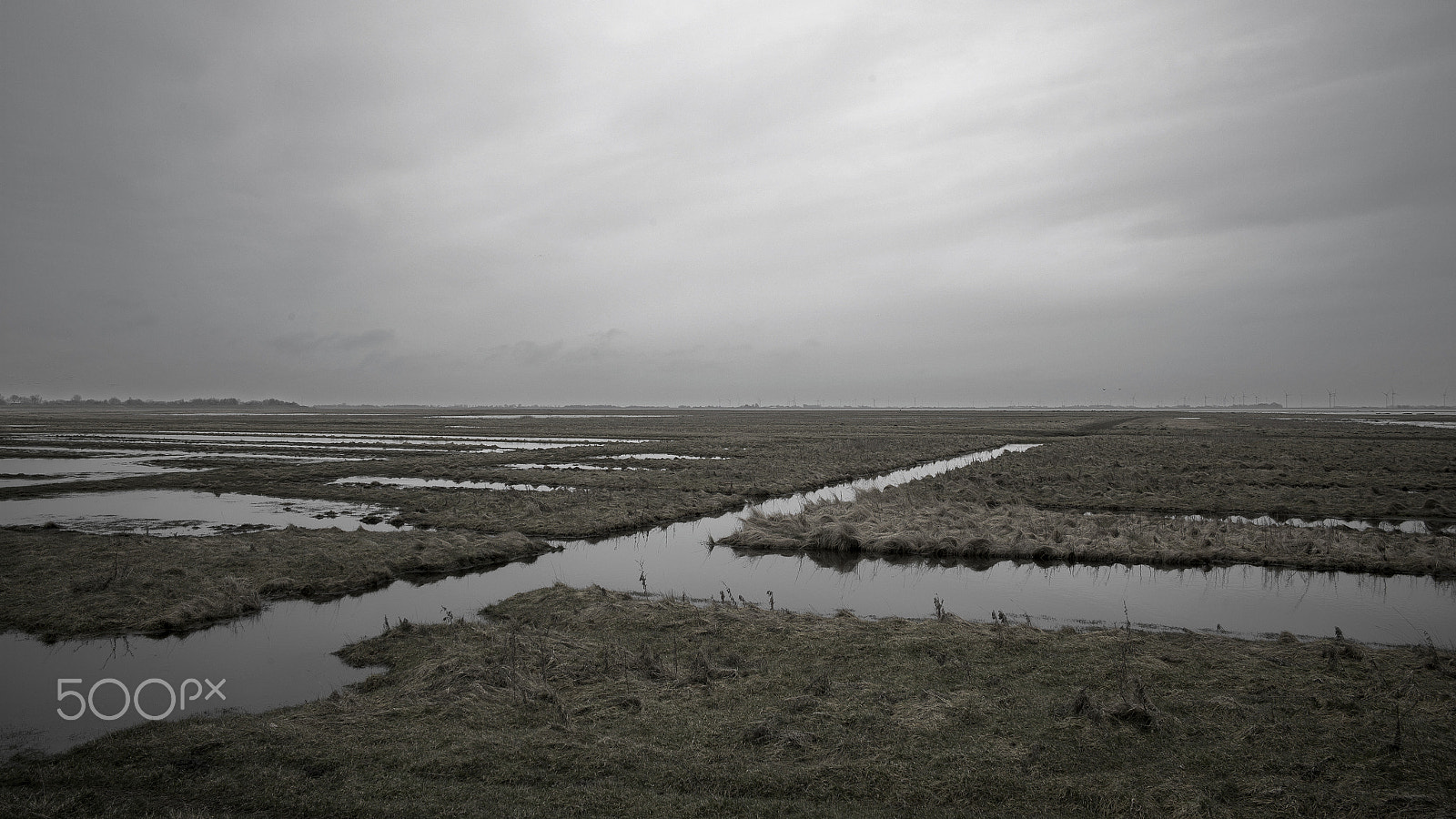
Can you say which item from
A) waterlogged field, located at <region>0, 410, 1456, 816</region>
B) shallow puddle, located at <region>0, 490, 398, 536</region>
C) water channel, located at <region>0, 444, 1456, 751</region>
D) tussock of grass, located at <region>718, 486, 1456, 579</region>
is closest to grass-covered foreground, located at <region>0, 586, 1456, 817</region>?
waterlogged field, located at <region>0, 410, 1456, 816</region>

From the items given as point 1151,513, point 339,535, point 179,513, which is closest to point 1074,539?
point 1151,513

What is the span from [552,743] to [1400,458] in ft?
178

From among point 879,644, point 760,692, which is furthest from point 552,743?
point 879,644

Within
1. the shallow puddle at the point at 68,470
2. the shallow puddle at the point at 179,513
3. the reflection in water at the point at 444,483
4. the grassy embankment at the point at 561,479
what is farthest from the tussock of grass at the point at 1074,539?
the shallow puddle at the point at 68,470

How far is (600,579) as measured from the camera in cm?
1784

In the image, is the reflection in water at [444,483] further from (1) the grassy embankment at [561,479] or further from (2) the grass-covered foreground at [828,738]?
(2) the grass-covered foreground at [828,738]

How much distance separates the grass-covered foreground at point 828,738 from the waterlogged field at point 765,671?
42 mm

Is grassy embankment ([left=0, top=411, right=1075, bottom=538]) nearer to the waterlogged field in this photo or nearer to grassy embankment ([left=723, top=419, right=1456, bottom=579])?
Result: the waterlogged field

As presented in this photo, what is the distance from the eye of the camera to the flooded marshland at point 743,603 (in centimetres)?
1115

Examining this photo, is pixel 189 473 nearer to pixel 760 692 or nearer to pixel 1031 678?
pixel 760 692

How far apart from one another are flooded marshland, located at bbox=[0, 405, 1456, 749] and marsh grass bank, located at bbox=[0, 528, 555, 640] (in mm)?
752

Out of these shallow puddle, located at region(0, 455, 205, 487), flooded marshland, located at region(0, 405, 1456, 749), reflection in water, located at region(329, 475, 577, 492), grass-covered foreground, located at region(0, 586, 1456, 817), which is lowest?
flooded marshland, located at region(0, 405, 1456, 749)

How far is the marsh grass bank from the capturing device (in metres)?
14.0

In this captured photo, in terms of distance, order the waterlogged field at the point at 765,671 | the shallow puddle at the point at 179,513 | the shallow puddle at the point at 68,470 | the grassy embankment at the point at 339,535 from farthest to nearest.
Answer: the shallow puddle at the point at 68,470, the shallow puddle at the point at 179,513, the grassy embankment at the point at 339,535, the waterlogged field at the point at 765,671
